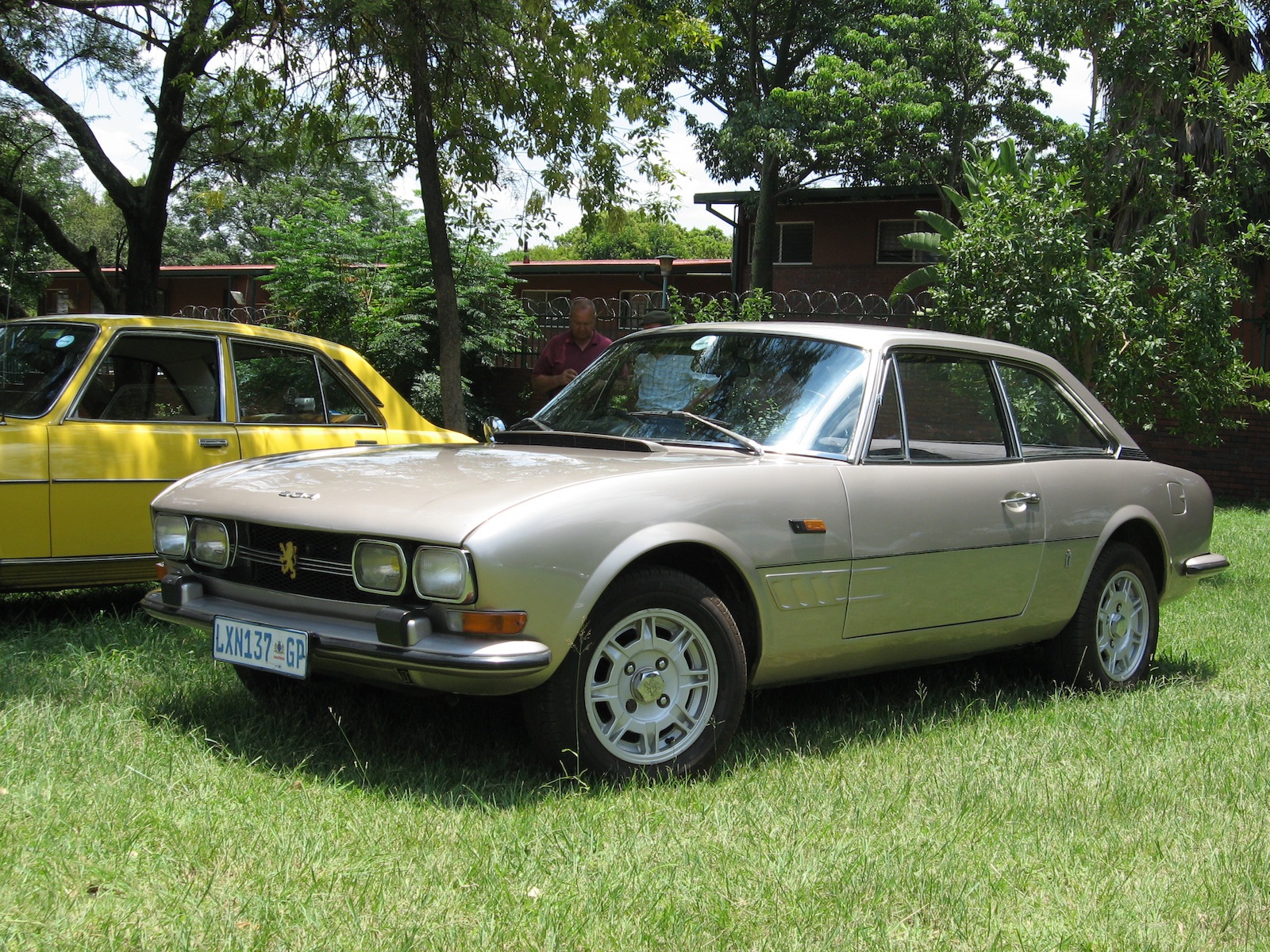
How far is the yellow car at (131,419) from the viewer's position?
5457 millimetres

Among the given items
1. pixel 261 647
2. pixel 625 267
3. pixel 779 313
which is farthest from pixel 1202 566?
pixel 625 267

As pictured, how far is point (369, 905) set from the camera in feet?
9.23

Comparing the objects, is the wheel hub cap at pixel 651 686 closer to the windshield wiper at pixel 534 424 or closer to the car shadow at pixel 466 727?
the car shadow at pixel 466 727

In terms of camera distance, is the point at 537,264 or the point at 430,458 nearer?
the point at 430,458

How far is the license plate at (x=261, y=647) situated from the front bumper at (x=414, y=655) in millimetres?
22

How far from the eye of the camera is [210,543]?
4086 mm

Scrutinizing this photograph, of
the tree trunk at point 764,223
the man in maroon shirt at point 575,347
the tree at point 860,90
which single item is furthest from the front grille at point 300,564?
the tree trunk at point 764,223

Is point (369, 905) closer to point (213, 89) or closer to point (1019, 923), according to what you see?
point (1019, 923)

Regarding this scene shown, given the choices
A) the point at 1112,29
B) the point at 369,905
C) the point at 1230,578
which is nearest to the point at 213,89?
the point at 1112,29

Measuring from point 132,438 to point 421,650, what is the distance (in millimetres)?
3021

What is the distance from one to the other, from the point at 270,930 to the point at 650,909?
0.83 meters

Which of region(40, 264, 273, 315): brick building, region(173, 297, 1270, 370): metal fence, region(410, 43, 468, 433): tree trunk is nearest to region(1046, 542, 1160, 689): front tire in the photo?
region(410, 43, 468, 433): tree trunk

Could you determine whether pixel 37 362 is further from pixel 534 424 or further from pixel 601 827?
pixel 601 827

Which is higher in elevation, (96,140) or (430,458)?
(96,140)
